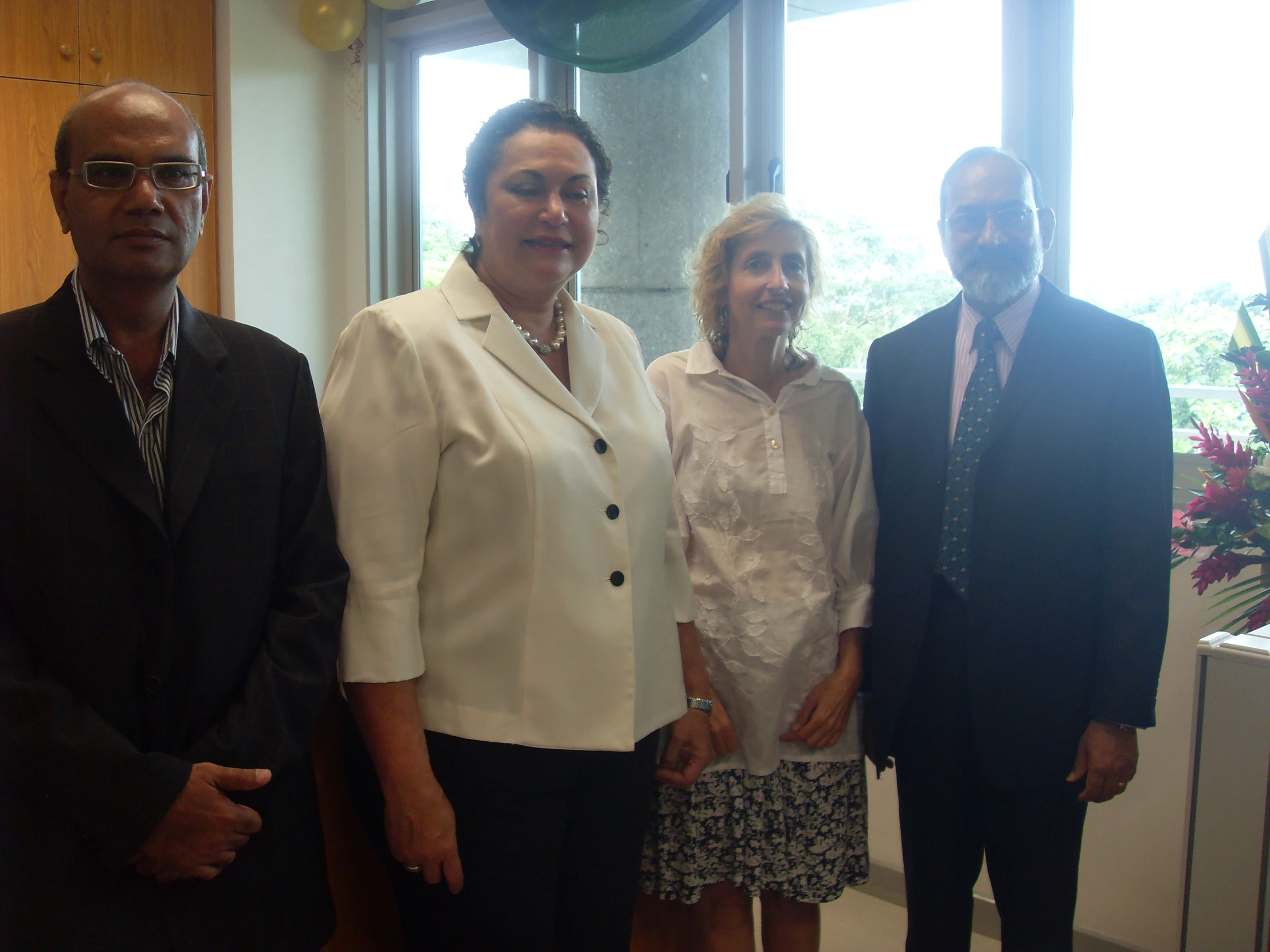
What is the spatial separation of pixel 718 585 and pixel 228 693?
31.6 inches

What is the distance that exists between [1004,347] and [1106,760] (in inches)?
26.3

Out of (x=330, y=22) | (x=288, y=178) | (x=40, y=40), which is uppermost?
(x=330, y=22)

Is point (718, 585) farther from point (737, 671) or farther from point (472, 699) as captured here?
point (472, 699)

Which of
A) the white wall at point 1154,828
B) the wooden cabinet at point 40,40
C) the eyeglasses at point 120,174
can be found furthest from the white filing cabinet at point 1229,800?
the wooden cabinet at point 40,40

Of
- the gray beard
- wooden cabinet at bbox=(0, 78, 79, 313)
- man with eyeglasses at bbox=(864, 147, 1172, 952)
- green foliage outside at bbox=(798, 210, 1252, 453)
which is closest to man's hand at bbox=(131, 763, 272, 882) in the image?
man with eyeglasses at bbox=(864, 147, 1172, 952)

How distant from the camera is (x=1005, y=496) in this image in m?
1.55

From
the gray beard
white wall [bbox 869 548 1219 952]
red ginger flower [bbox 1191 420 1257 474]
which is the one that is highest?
the gray beard

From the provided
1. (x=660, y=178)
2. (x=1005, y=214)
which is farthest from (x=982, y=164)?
(x=660, y=178)

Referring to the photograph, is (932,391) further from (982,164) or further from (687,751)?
(687,751)

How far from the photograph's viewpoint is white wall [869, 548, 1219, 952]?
2174mm

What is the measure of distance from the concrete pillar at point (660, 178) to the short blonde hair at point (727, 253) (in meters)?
1.37

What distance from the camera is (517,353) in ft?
4.37

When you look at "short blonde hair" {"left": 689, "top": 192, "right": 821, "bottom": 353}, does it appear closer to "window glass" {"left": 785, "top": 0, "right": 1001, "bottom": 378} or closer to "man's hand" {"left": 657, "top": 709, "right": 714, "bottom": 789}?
"man's hand" {"left": 657, "top": 709, "right": 714, "bottom": 789}

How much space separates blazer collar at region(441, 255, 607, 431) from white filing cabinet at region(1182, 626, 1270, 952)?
904mm
